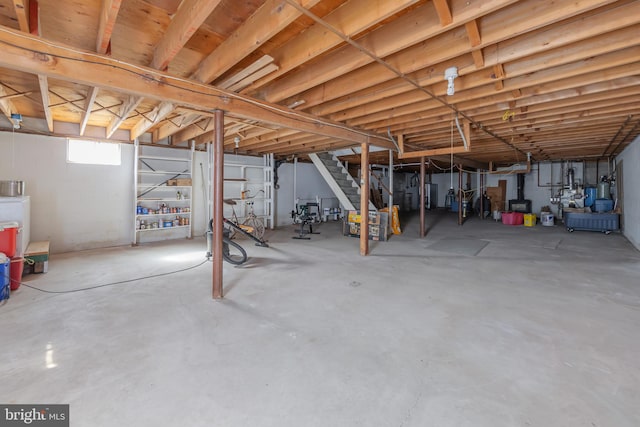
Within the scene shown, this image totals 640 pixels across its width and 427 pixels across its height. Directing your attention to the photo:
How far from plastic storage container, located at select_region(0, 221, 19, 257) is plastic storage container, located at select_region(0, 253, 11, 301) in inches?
14.0

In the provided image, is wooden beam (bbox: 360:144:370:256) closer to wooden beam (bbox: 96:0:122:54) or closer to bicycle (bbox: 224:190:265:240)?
bicycle (bbox: 224:190:265:240)

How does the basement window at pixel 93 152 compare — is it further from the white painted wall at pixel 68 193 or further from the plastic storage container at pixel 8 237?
the plastic storage container at pixel 8 237

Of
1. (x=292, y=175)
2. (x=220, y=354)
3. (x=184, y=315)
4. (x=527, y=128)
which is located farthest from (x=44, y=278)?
(x=527, y=128)

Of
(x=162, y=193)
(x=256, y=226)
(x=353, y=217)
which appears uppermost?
(x=162, y=193)

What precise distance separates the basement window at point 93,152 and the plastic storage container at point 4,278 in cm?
333

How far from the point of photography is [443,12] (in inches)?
76.5

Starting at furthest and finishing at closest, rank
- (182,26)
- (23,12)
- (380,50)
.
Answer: (380,50)
(182,26)
(23,12)

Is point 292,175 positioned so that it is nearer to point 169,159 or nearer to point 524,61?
point 169,159

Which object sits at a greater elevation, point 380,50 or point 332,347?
point 380,50

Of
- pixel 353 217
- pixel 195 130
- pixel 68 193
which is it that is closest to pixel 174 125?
pixel 195 130

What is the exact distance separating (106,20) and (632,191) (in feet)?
31.9

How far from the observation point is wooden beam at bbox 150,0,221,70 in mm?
1850

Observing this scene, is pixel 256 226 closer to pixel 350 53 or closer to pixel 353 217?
pixel 353 217

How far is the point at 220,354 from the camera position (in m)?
2.17
